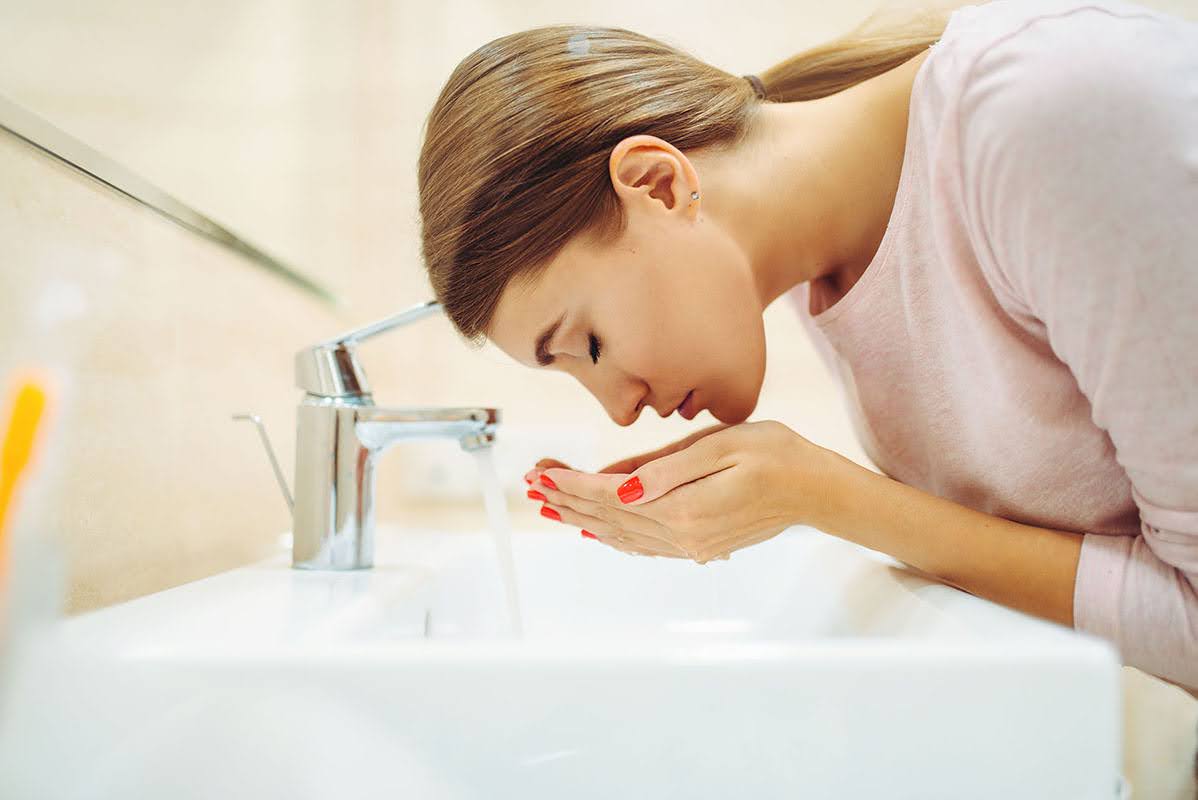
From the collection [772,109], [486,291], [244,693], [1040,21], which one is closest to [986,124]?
[1040,21]

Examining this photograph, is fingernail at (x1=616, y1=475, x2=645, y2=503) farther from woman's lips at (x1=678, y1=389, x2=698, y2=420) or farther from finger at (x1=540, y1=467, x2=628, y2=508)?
woman's lips at (x1=678, y1=389, x2=698, y2=420)

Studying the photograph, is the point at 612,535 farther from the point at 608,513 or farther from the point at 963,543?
the point at 963,543

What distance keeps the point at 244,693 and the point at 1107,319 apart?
40cm

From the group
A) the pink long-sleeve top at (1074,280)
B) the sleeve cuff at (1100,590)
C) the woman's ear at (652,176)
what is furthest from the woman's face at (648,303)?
the sleeve cuff at (1100,590)

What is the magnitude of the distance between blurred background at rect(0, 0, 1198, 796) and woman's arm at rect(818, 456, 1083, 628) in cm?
36

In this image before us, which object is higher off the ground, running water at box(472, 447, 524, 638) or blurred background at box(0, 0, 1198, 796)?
blurred background at box(0, 0, 1198, 796)

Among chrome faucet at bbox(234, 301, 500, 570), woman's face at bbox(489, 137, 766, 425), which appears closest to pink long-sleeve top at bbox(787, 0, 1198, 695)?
woman's face at bbox(489, 137, 766, 425)

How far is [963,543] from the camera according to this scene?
47 cm

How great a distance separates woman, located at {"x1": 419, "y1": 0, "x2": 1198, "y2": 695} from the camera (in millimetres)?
392

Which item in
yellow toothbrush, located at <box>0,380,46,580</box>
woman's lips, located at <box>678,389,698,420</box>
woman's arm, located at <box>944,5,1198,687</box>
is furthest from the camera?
woman's lips, located at <box>678,389,698,420</box>

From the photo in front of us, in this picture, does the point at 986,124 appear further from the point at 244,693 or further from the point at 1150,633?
the point at 244,693

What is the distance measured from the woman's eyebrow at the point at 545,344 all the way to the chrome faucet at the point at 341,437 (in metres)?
0.06

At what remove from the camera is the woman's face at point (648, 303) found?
50 centimetres

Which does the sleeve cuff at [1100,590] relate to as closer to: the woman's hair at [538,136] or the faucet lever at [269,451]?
the woman's hair at [538,136]
